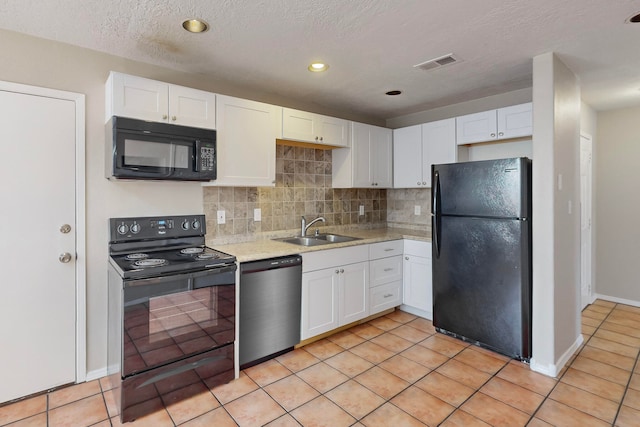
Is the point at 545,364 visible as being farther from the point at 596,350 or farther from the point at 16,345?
the point at 16,345

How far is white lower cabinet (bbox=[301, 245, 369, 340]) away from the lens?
2.88m

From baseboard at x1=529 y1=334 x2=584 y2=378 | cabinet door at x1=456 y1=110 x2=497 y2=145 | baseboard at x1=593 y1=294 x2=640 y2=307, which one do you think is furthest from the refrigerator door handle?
baseboard at x1=593 y1=294 x2=640 y2=307

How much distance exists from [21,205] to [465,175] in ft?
10.5

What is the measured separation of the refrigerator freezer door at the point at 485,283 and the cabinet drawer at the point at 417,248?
0.93 ft

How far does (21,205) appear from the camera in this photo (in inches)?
85.1

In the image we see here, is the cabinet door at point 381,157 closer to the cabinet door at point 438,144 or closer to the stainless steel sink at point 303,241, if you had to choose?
the cabinet door at point 438,144

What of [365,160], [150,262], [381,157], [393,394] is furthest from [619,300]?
[150,262]

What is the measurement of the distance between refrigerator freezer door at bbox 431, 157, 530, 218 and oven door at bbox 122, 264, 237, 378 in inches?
76.2

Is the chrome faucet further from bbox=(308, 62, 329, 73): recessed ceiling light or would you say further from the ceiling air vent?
the ceiling air vent

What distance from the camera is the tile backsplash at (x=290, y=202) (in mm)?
3035

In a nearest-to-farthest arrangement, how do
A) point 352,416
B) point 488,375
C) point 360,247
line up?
point 352,416 → point 488,375 → point 360,247

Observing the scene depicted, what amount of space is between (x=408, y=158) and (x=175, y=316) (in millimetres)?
2928

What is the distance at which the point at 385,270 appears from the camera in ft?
11.5

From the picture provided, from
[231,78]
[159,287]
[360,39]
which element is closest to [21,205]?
[159,287]
